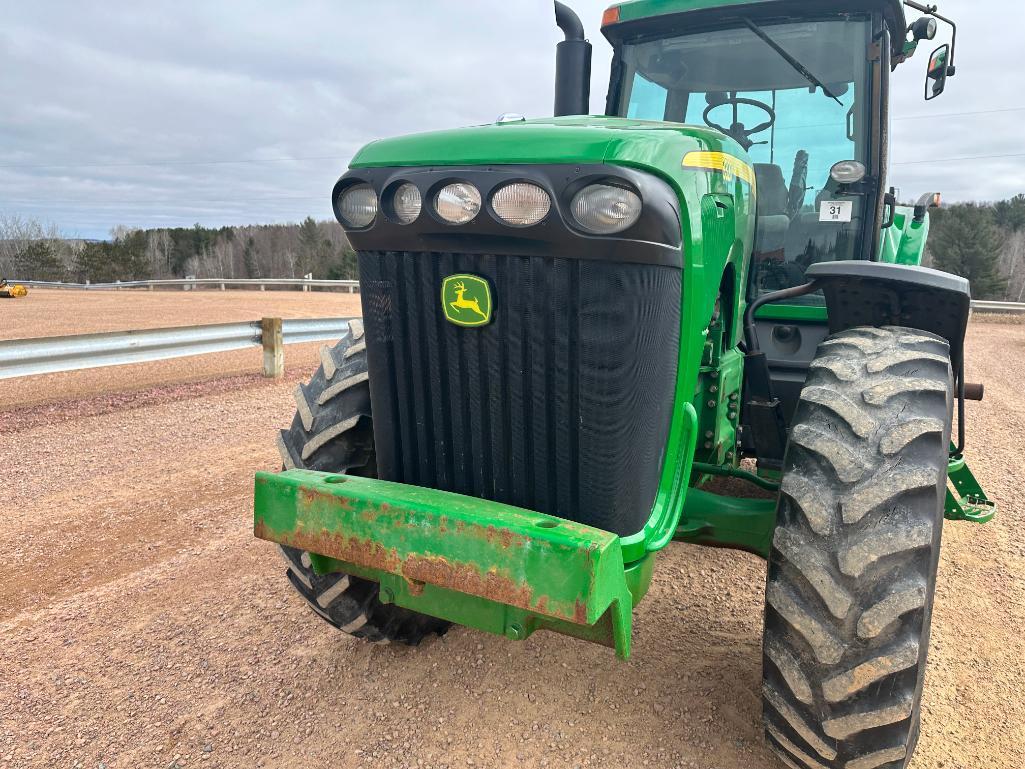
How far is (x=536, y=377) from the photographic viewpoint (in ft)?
6.21

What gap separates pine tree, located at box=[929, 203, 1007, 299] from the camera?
35500mm

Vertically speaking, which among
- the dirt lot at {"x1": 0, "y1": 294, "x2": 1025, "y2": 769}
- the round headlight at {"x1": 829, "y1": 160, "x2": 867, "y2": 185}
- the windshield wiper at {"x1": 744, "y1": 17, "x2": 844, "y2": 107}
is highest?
the windshield wiper at {"x1": 744, "y1": 17, "x2": 844, "y2": 107}

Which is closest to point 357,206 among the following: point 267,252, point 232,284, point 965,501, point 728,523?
point 728,523

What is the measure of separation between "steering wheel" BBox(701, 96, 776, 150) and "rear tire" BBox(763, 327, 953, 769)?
2.04m

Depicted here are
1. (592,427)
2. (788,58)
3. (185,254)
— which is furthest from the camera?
(185,254)

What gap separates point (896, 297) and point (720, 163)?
3.20ft

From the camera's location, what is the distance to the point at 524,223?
1745 mm

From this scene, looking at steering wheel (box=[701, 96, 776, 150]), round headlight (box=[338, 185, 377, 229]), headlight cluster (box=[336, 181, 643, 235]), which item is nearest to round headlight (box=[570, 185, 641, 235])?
headlight cluster (box=[336, 181, 643, 235])

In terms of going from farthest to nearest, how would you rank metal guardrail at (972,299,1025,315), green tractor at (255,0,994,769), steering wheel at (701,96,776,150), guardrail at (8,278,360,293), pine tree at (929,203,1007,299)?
pine tree at (929,203,1007,299) → guardrail at (8,278,360,293) → metal guardrail at (972,299,1025,315) → steering wheel at (701,96,776,150) → green tractor at (255,0,994,769)

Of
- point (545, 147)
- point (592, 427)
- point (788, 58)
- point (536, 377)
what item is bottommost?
point (592, 427)

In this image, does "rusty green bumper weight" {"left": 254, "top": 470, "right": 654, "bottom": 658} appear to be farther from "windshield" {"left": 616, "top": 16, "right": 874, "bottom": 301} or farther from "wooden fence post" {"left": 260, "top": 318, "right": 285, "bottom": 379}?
"wooden fence post" {"left": 260, "top": 318, "right": 285, "bottom": 379}

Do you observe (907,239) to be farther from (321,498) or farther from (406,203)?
(321,498)

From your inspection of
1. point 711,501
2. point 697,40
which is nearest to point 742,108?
point 697,40

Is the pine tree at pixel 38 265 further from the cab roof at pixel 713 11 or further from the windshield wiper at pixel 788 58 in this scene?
the windshield wiper at pixel 788 58
